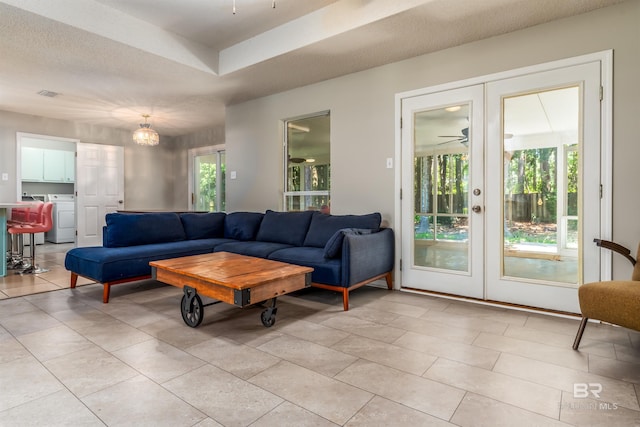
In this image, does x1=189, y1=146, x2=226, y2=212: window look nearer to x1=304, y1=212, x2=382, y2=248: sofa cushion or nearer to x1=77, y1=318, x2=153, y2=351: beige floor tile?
x1=304, y1=212, x2=382, y2=248: sofa cushion

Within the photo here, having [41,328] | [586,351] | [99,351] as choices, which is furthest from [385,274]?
[41,328]

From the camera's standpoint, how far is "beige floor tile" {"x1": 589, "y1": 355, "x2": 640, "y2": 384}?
1.84 meters

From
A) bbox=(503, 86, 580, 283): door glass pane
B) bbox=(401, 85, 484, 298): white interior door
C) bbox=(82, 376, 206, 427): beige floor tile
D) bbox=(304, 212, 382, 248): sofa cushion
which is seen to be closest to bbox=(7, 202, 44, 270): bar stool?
bbox=(304, 212, 382, 248): sofa cushion

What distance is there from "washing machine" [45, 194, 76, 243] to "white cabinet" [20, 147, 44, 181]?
48cm

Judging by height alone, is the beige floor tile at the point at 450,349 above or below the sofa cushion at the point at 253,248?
below

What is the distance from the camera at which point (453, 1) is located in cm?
261

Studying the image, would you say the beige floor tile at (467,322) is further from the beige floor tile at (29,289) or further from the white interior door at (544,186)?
the beige floor tile at (29,289)

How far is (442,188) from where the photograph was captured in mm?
3514

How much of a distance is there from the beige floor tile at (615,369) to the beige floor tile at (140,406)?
2.06 m

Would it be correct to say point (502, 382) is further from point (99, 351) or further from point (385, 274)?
point (99, 351)

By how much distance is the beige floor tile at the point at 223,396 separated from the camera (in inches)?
59.4

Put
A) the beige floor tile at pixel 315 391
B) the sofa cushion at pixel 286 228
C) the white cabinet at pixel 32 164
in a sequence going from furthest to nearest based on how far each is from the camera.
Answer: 1. the white cabinet at pixel 32 164
2. the sofa cushion at pixel 286 228
3. the beige floor tile at pixel 315 391

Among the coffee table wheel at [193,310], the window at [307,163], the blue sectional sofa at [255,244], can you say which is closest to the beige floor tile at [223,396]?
the coffee table wheel at [193,310]

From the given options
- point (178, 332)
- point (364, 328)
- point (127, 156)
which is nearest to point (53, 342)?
point (178, 332)
